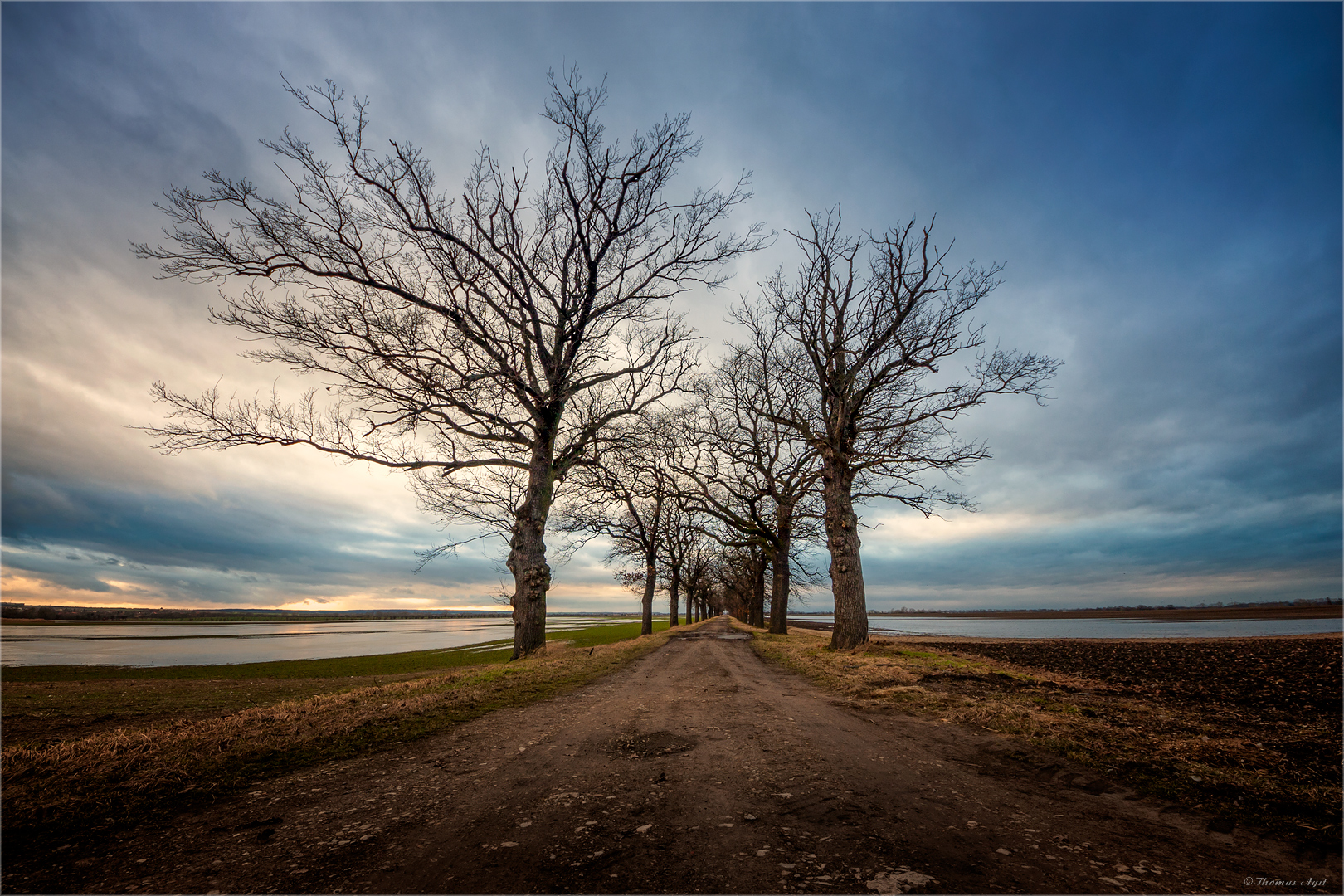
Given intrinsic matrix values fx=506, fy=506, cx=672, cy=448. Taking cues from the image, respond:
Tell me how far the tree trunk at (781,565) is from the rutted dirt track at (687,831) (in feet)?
58.1

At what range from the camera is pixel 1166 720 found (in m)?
6.16

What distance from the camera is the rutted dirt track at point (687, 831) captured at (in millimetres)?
2652

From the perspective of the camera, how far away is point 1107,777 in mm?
4445

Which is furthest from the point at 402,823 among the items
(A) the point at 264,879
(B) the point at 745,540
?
(B) the point at 745,540

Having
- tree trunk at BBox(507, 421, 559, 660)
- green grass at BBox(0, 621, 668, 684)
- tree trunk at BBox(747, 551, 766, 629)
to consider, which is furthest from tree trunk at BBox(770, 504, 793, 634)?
tree trunk at BBox(507, 421, 559, 660)

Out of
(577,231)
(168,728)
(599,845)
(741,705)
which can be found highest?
(577,231)

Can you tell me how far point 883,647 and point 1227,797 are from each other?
37.2 ft

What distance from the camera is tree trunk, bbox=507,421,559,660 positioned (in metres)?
14.2

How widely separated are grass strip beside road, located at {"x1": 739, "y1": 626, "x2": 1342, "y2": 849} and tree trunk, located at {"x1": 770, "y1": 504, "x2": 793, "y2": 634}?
10.6 meters

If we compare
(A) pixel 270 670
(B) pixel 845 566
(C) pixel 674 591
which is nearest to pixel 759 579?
(C) pixel 674 591

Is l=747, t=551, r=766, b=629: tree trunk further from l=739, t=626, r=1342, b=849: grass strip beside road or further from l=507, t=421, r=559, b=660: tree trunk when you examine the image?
l=739, t=626, r=1342, b=849: grass strip beside road

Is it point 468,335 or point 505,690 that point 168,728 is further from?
point 468,335

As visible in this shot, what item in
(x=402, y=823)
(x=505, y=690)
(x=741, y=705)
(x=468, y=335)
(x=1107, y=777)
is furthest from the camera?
(x=468, y=335)

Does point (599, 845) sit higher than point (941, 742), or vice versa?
point (599, 845)
